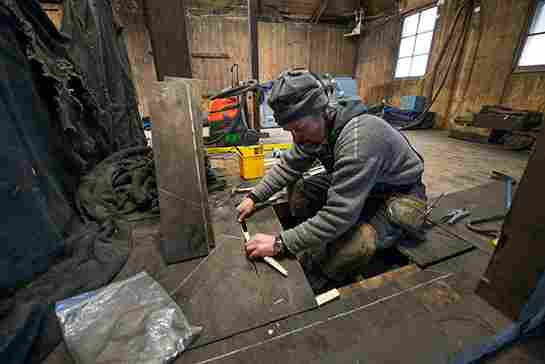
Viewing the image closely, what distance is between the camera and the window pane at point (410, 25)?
213 inches

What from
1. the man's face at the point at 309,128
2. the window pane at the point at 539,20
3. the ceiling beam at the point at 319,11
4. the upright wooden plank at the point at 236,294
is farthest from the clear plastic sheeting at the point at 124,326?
the ceiling beam at the point at 319,11

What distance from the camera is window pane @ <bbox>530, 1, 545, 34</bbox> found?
331 centimetres

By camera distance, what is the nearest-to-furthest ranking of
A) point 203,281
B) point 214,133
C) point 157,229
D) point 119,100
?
point 203,281 → point 157,229 → point 119,100 → point 214,133

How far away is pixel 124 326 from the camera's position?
Answer: 71 centimetres

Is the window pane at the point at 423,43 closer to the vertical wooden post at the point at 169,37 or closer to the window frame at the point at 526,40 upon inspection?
the window frame at the point at 526,40

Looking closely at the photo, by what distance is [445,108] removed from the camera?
4.72 meters

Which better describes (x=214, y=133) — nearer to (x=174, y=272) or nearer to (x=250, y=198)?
(x=250, y=198)

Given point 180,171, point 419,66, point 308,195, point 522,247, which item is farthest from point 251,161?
point 419,66

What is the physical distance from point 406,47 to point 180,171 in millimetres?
6838

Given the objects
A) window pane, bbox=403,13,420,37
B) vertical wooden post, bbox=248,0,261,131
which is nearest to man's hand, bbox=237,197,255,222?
vertical wooden post, bbox=248,0,261,131

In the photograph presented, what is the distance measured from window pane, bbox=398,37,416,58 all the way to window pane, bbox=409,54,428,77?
29 cm

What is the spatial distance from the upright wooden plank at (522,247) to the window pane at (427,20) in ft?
19.8

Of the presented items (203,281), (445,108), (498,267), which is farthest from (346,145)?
(445,108)

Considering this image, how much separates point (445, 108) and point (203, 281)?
5738 mm
